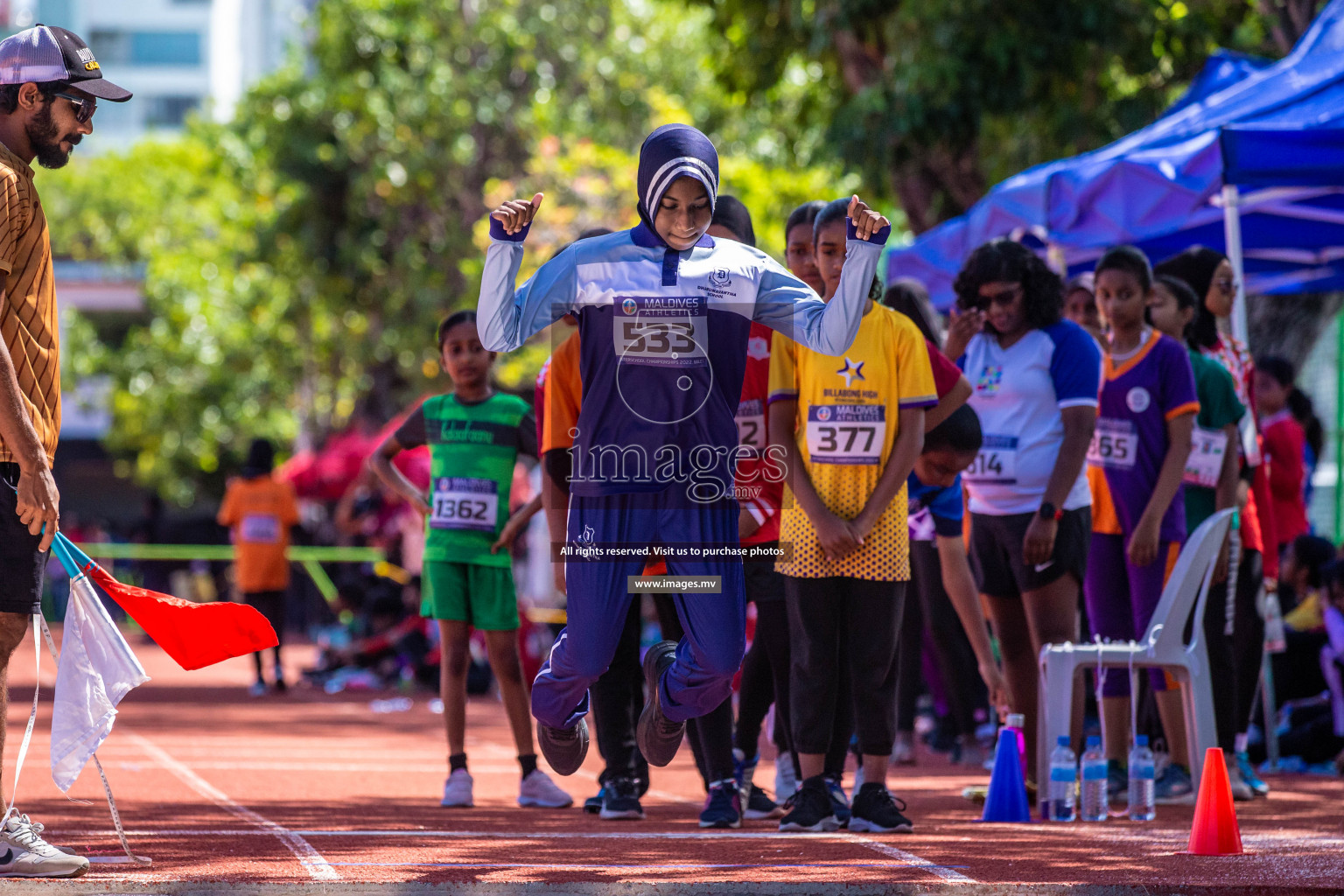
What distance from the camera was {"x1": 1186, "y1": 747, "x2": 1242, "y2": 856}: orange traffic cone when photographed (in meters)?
5.63

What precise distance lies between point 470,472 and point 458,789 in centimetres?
138

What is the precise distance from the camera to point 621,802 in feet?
22.6

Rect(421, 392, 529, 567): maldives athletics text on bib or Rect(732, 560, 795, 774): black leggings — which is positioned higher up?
Result: Rect(421, 392, 529, 567): maldives athletics text on bib

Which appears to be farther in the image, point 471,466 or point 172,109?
point 172,109

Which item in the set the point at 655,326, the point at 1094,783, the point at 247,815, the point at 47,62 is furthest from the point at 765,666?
the point at 47,62

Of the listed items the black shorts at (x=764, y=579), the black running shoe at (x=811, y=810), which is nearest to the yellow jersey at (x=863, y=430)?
the black shorts at (x=764, y=579)

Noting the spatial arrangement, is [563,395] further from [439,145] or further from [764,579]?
[439,145]

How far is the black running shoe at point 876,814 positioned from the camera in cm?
632

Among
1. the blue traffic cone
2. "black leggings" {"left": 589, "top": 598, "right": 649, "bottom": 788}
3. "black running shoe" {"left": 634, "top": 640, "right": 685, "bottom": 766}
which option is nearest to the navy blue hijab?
"black running shoe" {"left": 634, "top": 640, "right": 685, "bottom": 766}

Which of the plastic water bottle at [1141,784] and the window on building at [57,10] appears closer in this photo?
the plastic water bottle at [1141,784]

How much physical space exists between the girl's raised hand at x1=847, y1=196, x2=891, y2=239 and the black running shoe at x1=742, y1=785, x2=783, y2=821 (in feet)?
9.24

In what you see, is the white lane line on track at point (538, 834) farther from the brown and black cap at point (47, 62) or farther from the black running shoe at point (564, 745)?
the brown and black cap at point (47, 62)

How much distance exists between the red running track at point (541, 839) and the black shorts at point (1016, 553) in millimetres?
940

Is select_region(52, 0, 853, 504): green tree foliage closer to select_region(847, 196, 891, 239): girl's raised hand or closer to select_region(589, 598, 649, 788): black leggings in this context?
select_region(589, 598, 649, 788): black leggings
